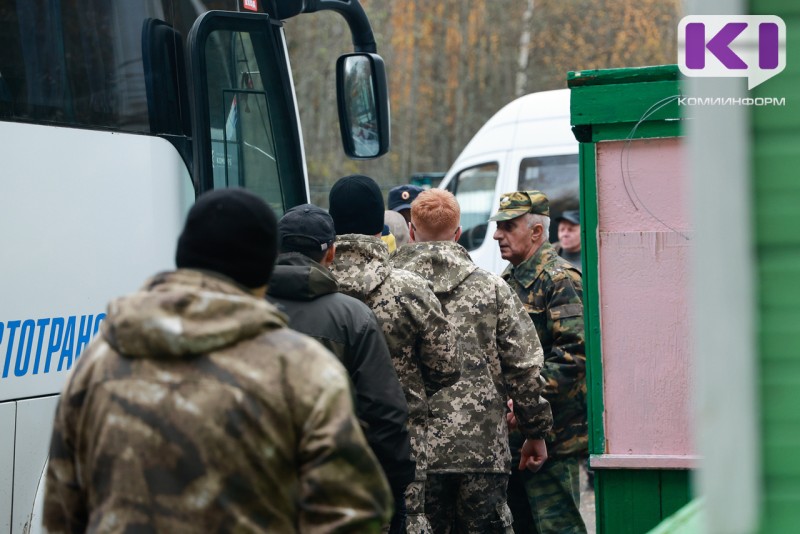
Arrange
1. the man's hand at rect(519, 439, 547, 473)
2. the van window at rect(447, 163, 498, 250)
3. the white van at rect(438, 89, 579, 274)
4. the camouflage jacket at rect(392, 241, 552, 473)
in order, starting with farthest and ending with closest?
the van window at rect(447, 163, 498, 250)
the white van at rect(438, 89, 579, 274)
the man's hand at rect(519, 439, 547, 473)
the camouflage jacket at rect(392, 241, 552, 473)

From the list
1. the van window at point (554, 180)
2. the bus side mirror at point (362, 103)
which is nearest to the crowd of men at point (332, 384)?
the bus side mirror at point (362, 103)

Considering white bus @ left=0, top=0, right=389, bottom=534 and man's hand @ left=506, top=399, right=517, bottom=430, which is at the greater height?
white bus @ left=0, top=0, right=389, bottom=534

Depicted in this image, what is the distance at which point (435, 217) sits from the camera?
195 inches

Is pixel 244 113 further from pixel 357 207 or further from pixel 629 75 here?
pixel 629 75

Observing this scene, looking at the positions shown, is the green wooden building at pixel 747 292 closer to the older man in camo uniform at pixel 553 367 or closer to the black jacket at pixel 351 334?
the black jacket at pixel 351 334

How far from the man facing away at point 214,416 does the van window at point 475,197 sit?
28.2 feet

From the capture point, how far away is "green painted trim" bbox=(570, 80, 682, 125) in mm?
4148

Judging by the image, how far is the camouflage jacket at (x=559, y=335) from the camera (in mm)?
5555

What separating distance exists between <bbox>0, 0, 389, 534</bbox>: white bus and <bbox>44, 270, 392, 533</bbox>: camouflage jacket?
1671mm

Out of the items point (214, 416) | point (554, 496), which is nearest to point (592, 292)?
point (554, 496)

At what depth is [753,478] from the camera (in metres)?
1.75

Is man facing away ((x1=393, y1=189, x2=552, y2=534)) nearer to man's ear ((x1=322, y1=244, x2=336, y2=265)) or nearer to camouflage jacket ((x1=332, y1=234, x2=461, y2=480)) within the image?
camouflage jacket ((x1=332, y1=234, x2=461, y2=480))

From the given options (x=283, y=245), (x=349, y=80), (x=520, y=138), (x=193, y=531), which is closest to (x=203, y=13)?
(x=349, y=80)

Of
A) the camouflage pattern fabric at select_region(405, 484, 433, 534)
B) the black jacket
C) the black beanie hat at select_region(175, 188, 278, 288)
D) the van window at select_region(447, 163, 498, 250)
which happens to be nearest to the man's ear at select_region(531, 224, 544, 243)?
the camouflage pattern fabric at select_region(405, 484, 433, 534)
